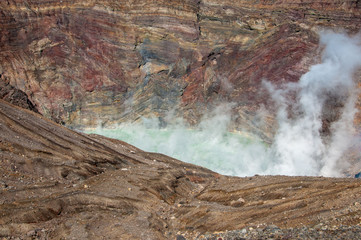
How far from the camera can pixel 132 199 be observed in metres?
20.9

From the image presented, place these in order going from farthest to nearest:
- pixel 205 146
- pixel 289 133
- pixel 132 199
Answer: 1. pixel 205 146
2. pixel 289 133
3. pixel 132 199

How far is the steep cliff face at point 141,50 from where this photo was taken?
150ft

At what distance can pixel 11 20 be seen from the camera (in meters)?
47.4

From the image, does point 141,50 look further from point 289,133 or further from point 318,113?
point 318,113

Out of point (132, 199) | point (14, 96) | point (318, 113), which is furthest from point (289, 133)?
point (14, 96)

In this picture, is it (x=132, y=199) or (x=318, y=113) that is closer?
(x=132, y=199)

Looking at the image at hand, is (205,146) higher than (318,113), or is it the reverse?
(318,113)

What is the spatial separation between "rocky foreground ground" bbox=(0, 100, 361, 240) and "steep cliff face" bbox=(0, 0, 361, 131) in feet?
60.5

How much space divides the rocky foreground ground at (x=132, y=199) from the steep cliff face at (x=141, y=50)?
726 inches

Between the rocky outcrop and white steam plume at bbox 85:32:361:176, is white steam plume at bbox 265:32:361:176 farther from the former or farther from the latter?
the rocky outcrop

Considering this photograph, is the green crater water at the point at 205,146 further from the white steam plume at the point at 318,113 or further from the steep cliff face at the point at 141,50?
the white steam plume at the point at 318,113

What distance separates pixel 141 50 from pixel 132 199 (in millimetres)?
28787

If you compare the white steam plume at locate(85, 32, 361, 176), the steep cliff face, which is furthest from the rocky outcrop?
the white steam plume at locate(85, 32, 361, 176)

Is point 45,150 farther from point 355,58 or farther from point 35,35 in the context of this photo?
point 355,58
